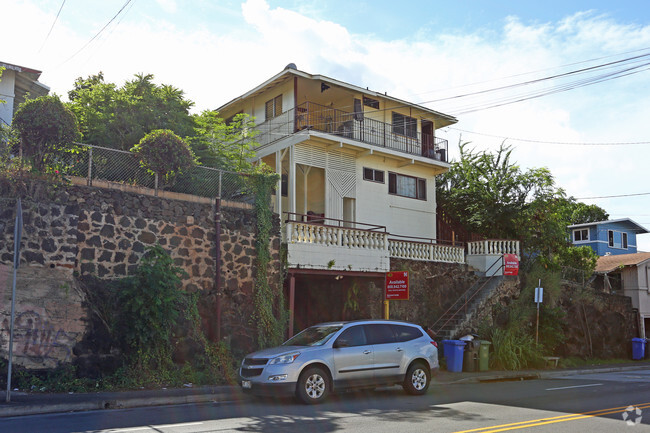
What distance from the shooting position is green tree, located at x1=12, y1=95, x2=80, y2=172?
13266mm

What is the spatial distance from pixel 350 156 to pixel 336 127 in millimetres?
1484

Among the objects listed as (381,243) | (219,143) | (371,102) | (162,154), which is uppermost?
(371,102)

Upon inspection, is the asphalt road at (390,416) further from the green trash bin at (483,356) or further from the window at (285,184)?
the window at (285,184)

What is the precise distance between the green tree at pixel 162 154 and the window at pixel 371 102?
500 inches

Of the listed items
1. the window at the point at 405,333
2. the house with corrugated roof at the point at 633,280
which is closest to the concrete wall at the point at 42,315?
the window at the point at 405,333

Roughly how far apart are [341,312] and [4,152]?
11.7m

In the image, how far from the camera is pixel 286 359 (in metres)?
11.3

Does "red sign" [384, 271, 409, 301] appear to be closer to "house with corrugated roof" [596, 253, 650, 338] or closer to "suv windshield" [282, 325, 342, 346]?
"suv windshield" [282, 325, 342, 346]

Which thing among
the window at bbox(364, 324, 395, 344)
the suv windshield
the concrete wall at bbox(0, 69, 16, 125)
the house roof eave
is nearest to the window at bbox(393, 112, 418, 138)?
the house roof eave

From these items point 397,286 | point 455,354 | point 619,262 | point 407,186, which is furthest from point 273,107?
point 619,262

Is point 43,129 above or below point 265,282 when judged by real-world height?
above

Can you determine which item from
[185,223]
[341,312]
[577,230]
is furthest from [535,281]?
[577,230]

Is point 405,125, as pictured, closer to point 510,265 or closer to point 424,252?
point 424,252

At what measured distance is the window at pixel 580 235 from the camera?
46.4m
